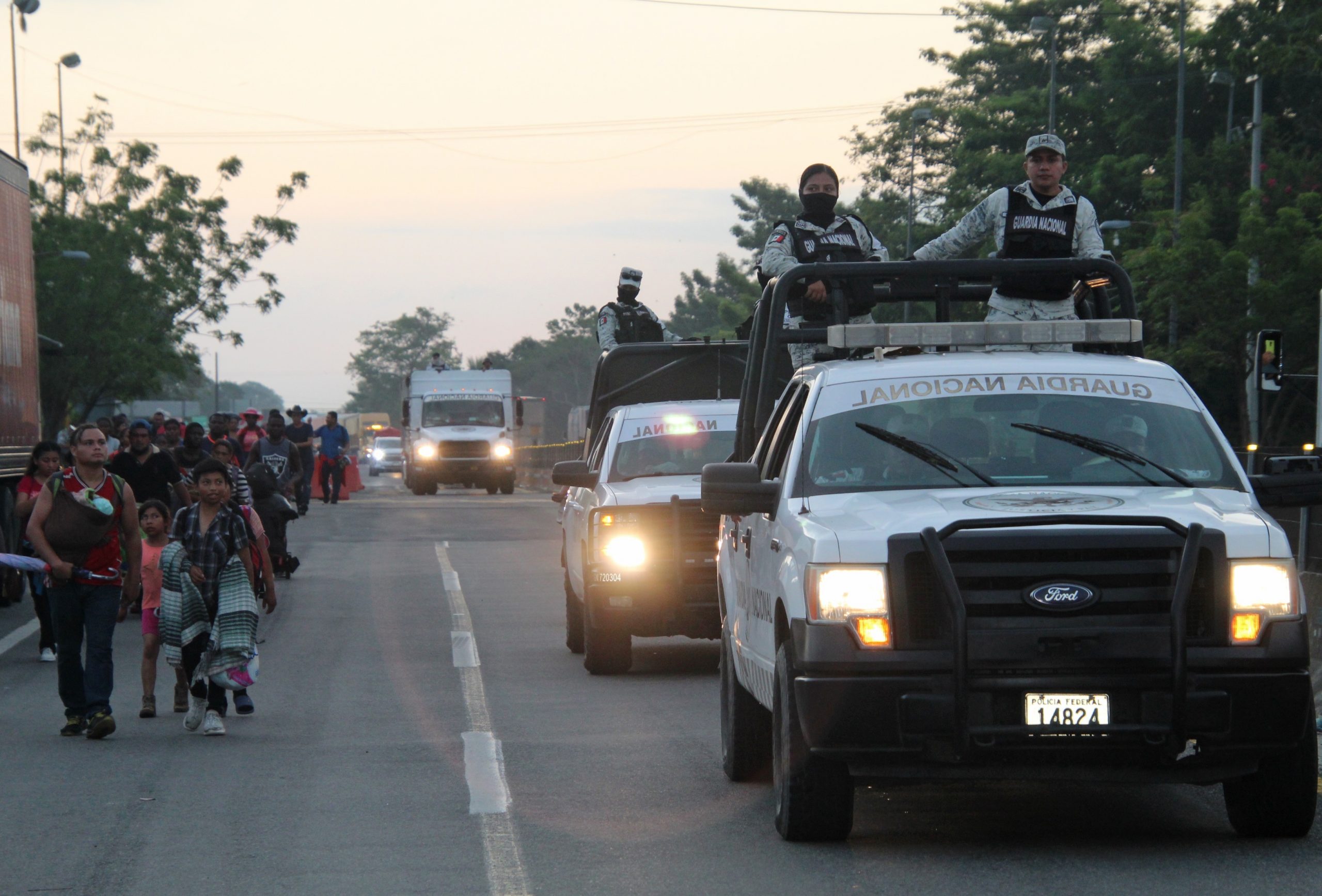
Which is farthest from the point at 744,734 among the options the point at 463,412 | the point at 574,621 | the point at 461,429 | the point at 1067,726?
the point at 463,412

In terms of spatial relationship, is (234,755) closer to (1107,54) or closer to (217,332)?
(1107,54)

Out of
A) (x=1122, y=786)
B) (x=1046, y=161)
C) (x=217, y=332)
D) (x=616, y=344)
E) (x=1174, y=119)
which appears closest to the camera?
(x=1122, y=786)

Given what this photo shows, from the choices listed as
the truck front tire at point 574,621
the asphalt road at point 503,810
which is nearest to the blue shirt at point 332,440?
the truck front tire at point 574,621

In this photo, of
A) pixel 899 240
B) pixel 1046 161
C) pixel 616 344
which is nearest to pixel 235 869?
pixel 1046 161

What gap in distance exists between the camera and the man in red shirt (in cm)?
1046

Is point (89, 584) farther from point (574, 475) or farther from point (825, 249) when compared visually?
point (825, 249)

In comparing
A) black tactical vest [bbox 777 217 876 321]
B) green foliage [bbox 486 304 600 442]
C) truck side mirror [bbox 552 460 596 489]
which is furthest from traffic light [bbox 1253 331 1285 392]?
green foliage [bbox 486 304 600 442]

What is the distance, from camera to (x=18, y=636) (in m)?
16.2

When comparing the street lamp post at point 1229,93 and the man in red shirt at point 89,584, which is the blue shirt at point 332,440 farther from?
the man in red shirt at point 89,584

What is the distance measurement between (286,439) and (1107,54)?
36935 mm

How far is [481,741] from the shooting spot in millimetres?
9836

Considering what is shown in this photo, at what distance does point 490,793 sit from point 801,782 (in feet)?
6.50

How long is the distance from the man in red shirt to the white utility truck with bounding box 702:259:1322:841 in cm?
457

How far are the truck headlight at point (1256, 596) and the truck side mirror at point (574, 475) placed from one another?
714 cm
